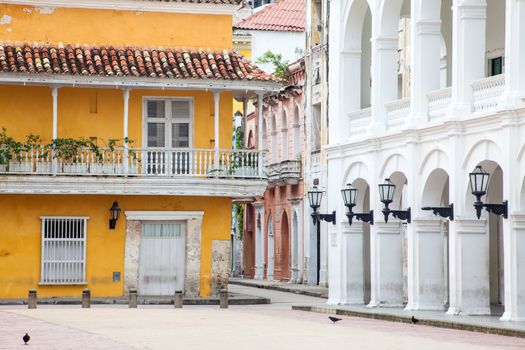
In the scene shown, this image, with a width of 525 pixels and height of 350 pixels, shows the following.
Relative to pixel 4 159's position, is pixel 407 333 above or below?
below

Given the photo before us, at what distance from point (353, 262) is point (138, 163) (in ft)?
20.4

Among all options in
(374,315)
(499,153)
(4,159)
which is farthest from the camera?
(4,159)

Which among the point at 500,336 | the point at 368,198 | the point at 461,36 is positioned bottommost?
the point at 500,336

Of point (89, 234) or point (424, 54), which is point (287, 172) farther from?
point (424, 54)

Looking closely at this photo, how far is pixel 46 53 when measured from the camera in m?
36.7

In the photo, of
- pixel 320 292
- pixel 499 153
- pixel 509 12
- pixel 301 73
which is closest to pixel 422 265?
pixel 499 153

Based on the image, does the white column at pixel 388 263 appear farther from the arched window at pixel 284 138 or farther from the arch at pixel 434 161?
the arched window at pixel 284 138

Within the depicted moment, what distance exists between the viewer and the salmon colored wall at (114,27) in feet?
121

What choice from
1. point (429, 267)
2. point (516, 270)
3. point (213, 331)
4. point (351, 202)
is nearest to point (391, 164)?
point (351, 202)

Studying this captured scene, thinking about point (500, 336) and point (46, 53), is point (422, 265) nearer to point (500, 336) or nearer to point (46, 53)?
point (500, 336)

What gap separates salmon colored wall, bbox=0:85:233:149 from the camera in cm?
3644

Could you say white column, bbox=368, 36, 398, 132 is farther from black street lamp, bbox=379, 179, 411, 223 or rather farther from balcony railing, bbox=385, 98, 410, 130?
black street lamp, bbox=379, 179, 411, 223

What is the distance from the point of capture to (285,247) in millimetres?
54500

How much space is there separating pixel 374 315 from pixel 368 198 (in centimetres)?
719
